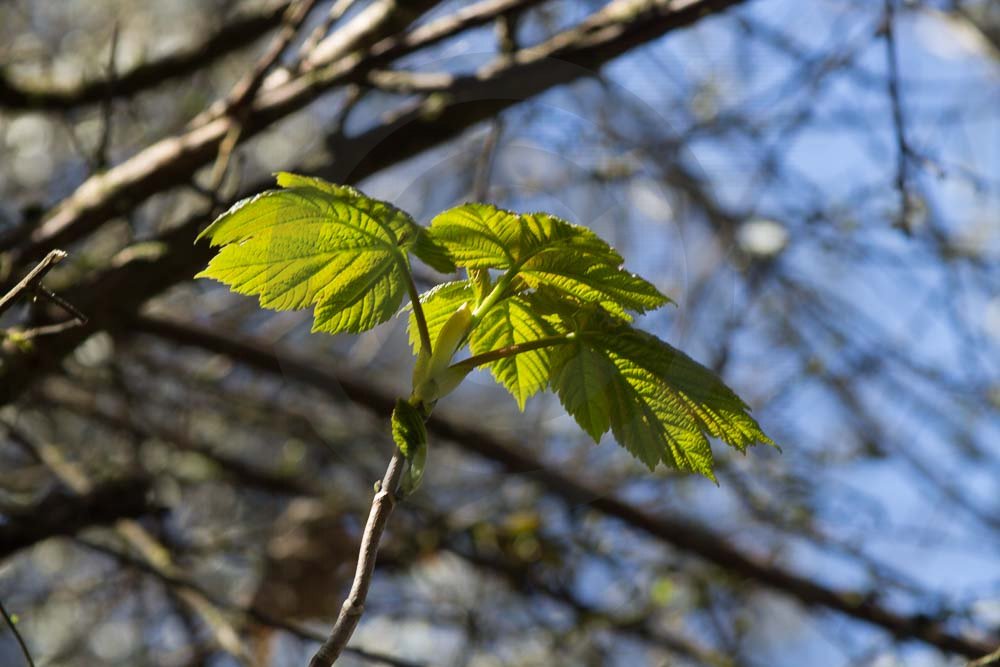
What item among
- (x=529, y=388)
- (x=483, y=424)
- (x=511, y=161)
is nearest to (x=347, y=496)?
(x=483, y=424)

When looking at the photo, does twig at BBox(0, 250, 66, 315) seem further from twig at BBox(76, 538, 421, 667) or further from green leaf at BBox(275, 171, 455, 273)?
twig at BBox(76, 538, 421, 667)

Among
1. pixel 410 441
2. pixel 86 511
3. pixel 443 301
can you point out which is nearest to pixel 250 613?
pixel 86 511

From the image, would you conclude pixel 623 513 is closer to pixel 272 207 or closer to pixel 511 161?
pixel 511 161

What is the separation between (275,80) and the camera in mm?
2768

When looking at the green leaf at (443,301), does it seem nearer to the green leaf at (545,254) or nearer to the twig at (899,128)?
the green leaf at (545,254)

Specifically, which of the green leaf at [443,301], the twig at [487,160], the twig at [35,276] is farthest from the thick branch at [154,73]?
the green leaf at [443,301]

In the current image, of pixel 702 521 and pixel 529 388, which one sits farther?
pixel 702 521

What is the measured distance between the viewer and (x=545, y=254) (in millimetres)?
1143

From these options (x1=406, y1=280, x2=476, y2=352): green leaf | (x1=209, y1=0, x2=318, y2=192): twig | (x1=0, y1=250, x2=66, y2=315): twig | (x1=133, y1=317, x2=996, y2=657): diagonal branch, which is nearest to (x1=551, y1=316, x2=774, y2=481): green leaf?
(x1=406, y1=280, x2=476, y2=352): green leaf

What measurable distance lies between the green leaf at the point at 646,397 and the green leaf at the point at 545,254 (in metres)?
0.04

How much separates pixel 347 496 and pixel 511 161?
2290 millimetres

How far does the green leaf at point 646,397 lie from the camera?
1.16 m

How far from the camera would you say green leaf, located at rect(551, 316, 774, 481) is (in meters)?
1.16

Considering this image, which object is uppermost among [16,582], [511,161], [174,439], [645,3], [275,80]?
[645,3]
